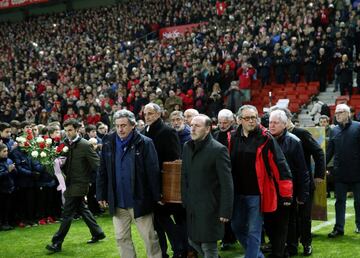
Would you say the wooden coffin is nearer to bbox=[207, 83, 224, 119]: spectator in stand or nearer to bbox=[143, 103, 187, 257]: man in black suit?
bbox=[143, 103, 187, 257]: man in black suit

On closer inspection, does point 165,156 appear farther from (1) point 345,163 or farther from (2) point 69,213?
(1) point 345,163

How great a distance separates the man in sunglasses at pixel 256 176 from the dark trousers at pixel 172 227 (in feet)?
3.55

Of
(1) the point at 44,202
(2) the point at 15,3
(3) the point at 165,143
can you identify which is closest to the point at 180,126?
(3) the point at 165,143

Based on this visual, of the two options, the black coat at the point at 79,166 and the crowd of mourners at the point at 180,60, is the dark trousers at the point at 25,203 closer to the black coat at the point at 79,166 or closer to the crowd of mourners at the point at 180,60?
the black coat at the point at 79,166

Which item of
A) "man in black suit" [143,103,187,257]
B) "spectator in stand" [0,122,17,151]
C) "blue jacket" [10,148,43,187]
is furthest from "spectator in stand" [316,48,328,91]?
"man in black suit" [143,103,187,257]

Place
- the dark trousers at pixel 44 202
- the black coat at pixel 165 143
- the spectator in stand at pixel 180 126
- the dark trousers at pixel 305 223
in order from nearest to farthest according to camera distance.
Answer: the black coat at pixel 165 143 < the dark trousers at pixel 305 223 < the spectator in stand at pixel 180 126 < the dark trousers at pixel 44 202

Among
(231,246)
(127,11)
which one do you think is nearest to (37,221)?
(231,246)

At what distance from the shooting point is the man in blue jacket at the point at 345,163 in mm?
8188

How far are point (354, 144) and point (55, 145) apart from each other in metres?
5.64

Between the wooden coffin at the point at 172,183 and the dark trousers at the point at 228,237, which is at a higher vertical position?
the wooden coffin at the point at 172,183

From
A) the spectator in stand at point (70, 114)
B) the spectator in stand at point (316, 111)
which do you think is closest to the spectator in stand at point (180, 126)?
the spectator in stand at point (316, 111)

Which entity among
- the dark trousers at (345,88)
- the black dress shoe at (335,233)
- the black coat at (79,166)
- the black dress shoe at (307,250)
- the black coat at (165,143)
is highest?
the dark trousers at (345,88)

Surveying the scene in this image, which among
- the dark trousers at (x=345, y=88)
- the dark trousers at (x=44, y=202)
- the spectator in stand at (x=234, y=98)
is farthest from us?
the spectator in stand at (x=234, y=98)

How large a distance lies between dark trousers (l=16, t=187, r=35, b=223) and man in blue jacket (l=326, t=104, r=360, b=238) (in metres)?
5.61
